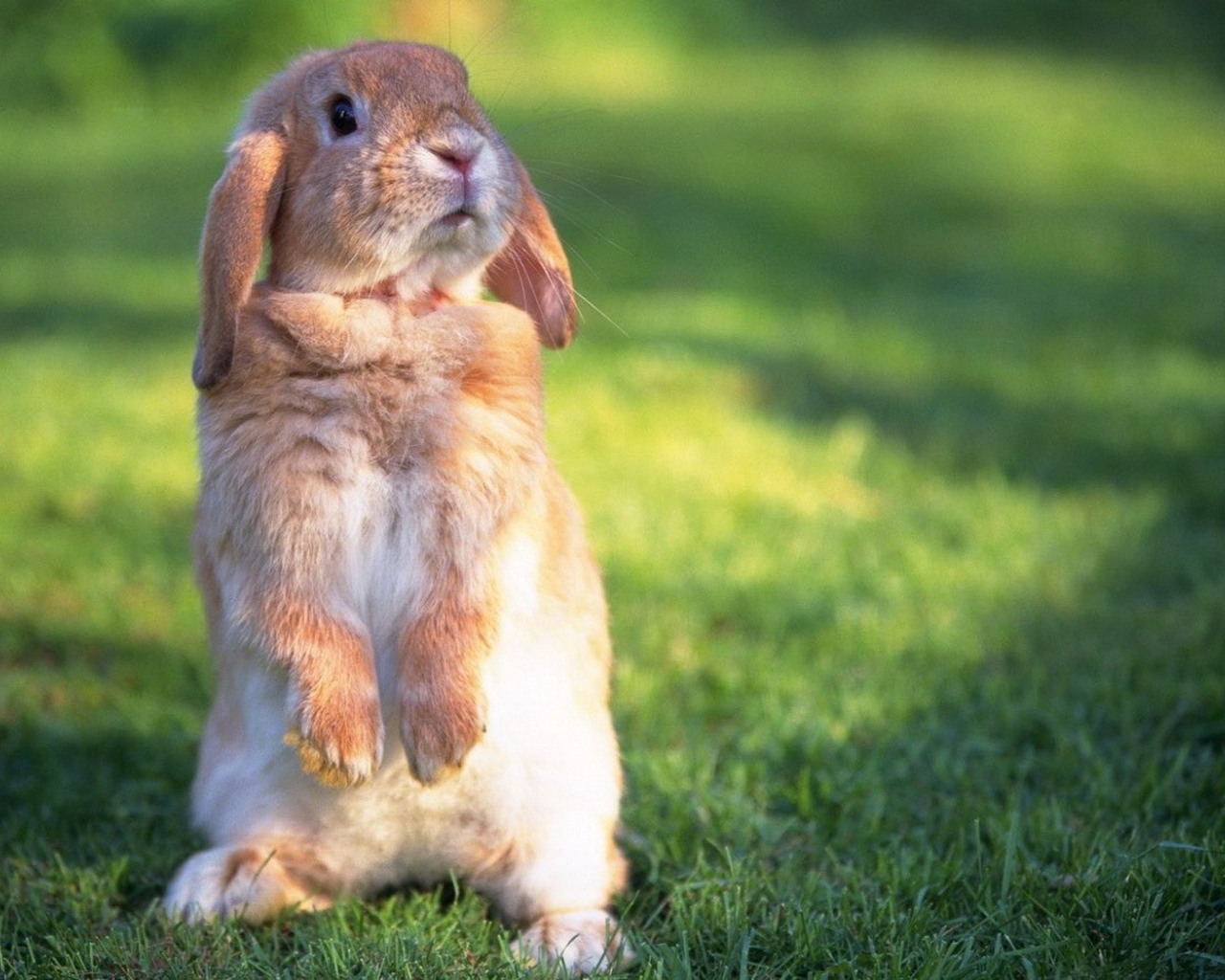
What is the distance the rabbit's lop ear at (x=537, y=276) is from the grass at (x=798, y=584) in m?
0.87

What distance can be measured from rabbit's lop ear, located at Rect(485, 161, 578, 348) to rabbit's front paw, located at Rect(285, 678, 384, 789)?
2.50 ft

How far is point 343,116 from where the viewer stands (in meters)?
2.36

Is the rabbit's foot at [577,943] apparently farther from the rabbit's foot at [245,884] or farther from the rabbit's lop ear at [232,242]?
the rabbit's lop ear at [232,242]

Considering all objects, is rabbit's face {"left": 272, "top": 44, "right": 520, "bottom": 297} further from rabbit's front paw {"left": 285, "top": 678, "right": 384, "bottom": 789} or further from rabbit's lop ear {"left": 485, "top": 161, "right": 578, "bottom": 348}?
rabbit's front paw {"left": 285, "top": 678, "right": 384, "bottom": 789}

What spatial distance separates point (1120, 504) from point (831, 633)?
1488 millimetres

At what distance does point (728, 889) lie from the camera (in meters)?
2.55

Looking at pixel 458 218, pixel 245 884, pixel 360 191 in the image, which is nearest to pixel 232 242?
pixel 360 191

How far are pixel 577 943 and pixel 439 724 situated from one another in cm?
46

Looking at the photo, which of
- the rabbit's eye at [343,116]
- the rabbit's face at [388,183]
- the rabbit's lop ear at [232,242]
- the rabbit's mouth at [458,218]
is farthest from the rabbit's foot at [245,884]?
the rabbit's eye at [343,116]

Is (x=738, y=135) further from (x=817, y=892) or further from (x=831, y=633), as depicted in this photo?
(x=817, y=892)

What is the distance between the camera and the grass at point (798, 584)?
8.13 ft

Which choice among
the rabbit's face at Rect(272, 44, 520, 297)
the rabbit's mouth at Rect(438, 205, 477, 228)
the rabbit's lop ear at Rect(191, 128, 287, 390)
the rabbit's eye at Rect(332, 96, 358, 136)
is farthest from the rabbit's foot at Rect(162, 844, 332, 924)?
the rabbit's eye at Rect(332, 96, 358, 136)

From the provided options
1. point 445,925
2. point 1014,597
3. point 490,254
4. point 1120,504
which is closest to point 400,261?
point 490,254

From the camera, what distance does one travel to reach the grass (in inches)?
97.6
